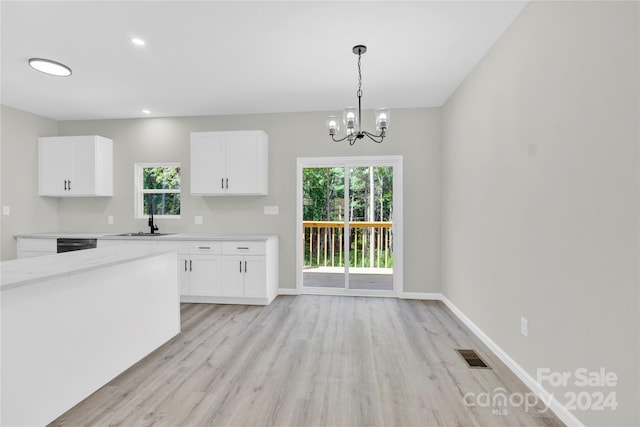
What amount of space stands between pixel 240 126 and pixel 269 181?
970 millimetres

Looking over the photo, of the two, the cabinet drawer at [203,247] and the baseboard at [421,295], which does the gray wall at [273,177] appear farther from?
the cabinet drawer at [203,247]

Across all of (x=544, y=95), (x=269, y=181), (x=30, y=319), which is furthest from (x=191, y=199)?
(x=544, y=95)

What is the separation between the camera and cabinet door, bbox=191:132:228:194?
4418mm

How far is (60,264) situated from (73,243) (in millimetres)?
2904

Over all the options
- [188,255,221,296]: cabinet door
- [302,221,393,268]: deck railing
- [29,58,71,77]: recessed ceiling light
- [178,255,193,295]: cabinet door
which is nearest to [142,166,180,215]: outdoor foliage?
[178,255,193,295]: cabinet door

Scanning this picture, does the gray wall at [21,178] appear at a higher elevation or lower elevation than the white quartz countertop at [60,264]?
higher

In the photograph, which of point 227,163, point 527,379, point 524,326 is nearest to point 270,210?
point 227,163

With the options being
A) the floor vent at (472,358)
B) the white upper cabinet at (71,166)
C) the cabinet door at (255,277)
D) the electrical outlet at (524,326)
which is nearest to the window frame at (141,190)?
the white upper cabinet at (71,166)

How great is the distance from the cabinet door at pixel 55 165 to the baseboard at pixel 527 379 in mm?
5828

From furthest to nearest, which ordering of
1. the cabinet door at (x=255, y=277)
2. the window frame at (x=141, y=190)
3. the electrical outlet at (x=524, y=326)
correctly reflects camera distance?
the window frame at (x=141, y=190) → the cabinet door at (x=255, y=277) → the electrical outlet at (x=524, y=326)

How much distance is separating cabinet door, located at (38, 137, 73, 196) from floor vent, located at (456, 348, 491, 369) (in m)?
5.66

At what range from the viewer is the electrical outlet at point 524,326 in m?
2.26

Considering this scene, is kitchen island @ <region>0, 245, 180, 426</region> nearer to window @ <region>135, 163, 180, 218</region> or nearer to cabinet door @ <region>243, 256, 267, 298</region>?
cabinet door @ <region>243, 256, 267, 298</region>

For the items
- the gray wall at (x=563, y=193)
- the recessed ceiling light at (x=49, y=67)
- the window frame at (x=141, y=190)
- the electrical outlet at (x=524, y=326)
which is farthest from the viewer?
the window frame at (x=141, y=190)
